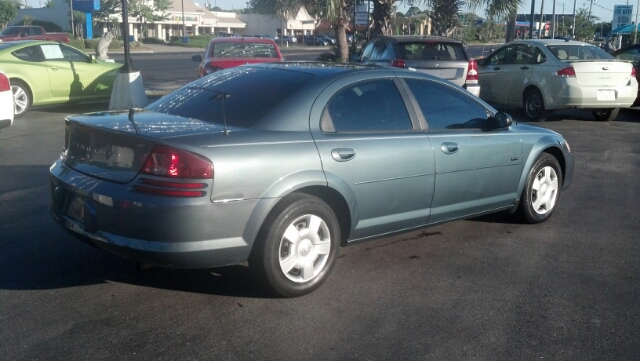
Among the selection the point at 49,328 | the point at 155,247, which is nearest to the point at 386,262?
the point at 155,247

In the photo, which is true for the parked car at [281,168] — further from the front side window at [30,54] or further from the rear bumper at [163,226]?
the front side window at [30,54]

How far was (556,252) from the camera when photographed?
6.05m

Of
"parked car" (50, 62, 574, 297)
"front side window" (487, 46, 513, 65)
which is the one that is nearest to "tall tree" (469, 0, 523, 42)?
"front side window" (487, 46, 513, 65)

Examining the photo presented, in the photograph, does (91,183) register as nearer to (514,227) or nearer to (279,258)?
(279,258)

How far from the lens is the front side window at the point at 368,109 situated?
5219mm

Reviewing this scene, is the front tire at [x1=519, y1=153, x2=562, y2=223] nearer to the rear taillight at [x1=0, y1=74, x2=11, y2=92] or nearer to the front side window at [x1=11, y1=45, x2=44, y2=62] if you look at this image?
the rear taillight at [x1=0, y1=74, x2=11, y2=92]

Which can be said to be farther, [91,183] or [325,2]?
[325,2]

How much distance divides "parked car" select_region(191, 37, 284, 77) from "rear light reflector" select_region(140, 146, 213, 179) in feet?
32.4

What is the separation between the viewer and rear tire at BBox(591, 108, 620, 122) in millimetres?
14570

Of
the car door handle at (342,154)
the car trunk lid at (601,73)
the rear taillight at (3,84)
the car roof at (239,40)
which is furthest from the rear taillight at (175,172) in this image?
the car roof at (239,40)

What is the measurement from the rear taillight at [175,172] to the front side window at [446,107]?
2096 millimetres

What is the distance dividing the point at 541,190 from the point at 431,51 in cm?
760

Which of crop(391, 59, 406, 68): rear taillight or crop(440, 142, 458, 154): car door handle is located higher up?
crop(391, 59, 406, 68): rear taillight

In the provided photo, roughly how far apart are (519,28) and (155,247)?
189 feet
